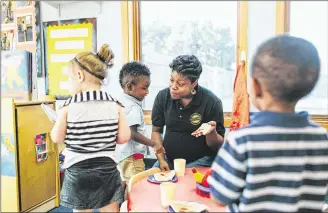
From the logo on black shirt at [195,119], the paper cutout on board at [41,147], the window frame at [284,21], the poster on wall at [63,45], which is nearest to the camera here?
the logo on black shirt at [195,119]

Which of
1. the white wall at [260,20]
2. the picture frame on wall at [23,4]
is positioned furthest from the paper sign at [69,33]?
the white wall at [260,20]

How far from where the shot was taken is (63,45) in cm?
340

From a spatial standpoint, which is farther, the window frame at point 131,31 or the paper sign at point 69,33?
the paper sign at point 69,33

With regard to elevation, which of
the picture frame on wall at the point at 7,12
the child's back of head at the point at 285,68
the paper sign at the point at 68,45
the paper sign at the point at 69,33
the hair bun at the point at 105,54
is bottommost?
the child's back of head at the point at 285,68

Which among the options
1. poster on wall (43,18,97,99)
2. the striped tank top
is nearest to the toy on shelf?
the striped tank top

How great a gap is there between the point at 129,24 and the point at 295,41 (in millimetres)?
2622

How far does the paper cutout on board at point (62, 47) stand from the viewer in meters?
3.33

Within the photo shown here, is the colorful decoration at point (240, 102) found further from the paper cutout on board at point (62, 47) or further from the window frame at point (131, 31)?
the paper cutout on board at point (62, 47)

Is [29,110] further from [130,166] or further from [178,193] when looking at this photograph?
[178,193]

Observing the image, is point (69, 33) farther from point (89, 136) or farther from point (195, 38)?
point (89, 136)

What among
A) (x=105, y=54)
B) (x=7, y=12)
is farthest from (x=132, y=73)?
(x=7, y=12)

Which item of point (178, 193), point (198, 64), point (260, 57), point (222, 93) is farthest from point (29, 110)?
point (260, 57)

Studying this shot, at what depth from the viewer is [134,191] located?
48.8 inches

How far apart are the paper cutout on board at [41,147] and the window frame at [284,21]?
7.34 feet
